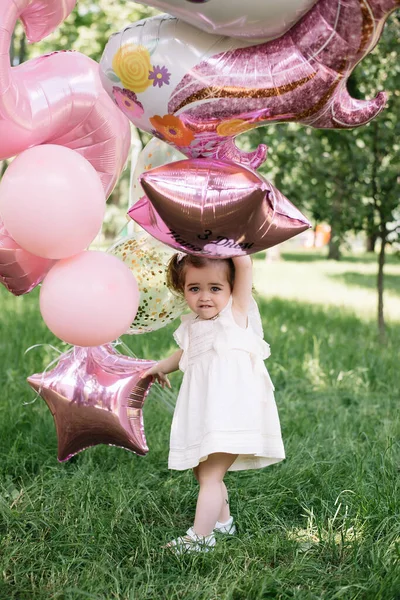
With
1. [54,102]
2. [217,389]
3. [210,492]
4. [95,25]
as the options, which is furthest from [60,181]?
Result: [95,25]

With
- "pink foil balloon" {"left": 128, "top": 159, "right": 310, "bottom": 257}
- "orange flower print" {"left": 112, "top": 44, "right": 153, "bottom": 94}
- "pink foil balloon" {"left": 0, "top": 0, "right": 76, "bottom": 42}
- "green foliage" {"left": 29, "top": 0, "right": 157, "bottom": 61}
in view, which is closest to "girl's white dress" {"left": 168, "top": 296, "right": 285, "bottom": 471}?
"pink foil balloon" {"left": 128, "top": 159, "right": 310, "bottom": 257}

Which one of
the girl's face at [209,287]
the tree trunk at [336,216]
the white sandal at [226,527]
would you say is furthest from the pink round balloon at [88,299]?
the tree trunk at [336,216]

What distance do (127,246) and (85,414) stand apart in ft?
2.00

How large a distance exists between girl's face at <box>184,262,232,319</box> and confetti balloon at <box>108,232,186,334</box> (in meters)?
0.18

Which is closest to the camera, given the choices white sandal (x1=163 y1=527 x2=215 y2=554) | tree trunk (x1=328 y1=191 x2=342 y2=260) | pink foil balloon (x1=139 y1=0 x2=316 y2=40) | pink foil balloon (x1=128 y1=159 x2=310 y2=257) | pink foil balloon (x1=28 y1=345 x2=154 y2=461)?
pink foil balloon (x1=139 y1=0 x2=316 y2=40)

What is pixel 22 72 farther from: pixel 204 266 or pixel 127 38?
pixel 204 266

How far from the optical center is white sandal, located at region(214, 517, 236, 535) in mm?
2373

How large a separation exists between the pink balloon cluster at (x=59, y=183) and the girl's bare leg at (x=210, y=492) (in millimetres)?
544

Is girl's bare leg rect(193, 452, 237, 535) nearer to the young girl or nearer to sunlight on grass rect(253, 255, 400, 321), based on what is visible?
the young girl

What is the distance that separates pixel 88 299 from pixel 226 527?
3.13 ft

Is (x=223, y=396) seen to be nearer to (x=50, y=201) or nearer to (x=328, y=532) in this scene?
(x=328, y=532)

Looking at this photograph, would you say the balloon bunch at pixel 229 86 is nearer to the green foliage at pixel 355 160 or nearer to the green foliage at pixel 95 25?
the green foliage at pixel 355 160

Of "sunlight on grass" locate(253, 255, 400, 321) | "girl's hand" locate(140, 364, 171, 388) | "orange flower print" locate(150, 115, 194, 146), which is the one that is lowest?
"sunlight on grass" locate(253, 255, 400, 321)

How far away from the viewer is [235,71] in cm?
185
